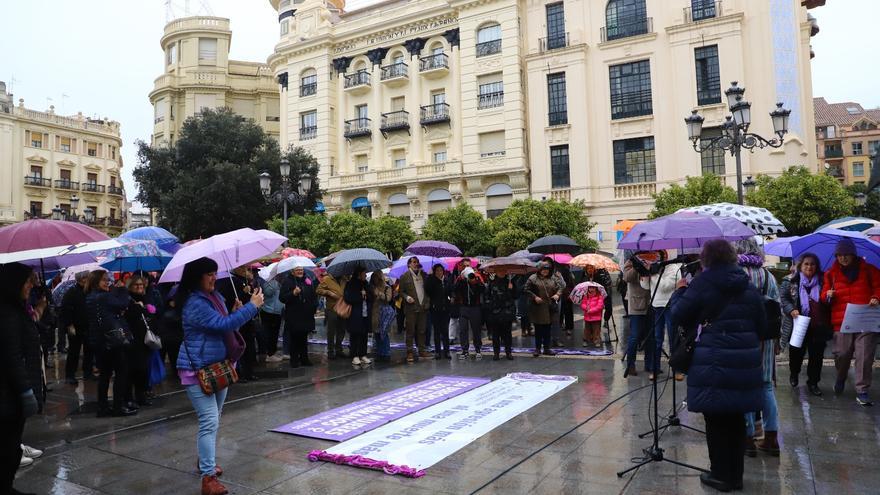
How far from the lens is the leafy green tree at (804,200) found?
20047mm

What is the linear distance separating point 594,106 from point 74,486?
26832mm

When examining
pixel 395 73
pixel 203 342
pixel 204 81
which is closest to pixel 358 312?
pixel 203 342

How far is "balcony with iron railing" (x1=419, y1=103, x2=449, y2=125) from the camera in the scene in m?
30.5

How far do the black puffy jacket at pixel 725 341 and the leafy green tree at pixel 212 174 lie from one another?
82.2ft

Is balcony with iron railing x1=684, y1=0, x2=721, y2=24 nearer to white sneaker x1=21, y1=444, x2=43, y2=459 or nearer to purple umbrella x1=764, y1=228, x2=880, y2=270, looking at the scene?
purple umbrella x1=764, y1=228, x2=880, y2=270

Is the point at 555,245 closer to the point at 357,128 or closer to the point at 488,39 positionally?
the point at 488,39

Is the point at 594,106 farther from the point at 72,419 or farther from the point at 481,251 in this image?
the point at 72,419

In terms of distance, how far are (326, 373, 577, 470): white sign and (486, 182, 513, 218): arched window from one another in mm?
21834

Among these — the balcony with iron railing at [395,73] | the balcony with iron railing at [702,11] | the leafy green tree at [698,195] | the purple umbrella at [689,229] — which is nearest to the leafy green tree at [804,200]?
the leafy green tree at [698,195]

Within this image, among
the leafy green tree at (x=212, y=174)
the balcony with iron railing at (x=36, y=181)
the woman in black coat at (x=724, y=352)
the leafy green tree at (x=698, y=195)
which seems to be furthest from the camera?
the balcony with iron railing at (x=36, y=181)

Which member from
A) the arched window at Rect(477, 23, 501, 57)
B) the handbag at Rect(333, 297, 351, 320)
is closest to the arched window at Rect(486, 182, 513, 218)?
the arched window at Rect(477, 23, 501, 57)

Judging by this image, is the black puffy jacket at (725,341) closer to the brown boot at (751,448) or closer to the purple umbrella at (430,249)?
the brown boot at (751,448)

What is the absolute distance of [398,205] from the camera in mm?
31891

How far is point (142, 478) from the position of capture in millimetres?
4598
